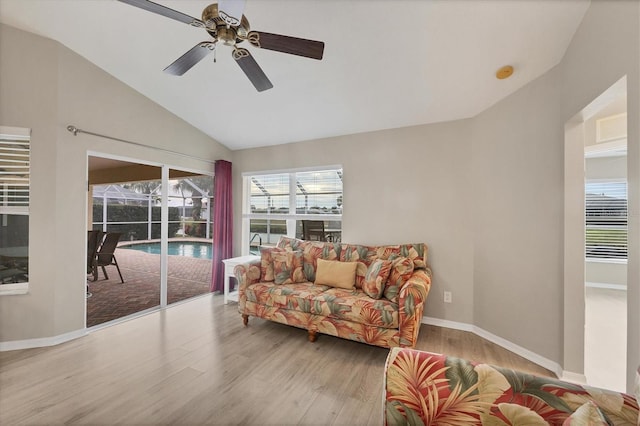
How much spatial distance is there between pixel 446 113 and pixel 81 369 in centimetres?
432

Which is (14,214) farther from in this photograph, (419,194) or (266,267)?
(419,194)

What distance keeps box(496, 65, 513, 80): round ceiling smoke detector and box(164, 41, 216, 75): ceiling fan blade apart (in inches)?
94.8

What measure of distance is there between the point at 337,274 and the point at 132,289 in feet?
9.55

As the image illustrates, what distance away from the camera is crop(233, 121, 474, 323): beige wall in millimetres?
3059

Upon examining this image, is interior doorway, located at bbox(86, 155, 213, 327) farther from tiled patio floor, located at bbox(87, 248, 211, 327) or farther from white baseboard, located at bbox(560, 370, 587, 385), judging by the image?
white baseboard, located at bbox(560, 370, 587, 385)

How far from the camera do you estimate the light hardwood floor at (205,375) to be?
1710 millimetres

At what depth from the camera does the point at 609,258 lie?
4.48 m

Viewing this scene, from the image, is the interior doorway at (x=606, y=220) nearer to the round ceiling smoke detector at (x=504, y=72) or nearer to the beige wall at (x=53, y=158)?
the round ceiling smoke detector at (x=504, y=72)

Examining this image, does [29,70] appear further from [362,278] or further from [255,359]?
[362,278]

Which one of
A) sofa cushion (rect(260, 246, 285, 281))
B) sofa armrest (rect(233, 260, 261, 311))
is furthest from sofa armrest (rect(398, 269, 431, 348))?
sofa armrest (rect(233, 260, 261, 311))

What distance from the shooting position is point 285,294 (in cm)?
281

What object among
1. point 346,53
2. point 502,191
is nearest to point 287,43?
point 346,53

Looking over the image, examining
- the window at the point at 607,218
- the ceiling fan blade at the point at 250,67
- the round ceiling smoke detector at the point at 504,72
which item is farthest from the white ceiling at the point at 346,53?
the window at the point at 607,218

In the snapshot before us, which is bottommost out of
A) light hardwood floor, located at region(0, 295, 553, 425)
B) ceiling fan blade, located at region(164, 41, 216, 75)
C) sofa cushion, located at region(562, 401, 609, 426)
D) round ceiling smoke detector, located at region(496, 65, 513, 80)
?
light hardwood floor, located at region(0, 295, 553, 425)
